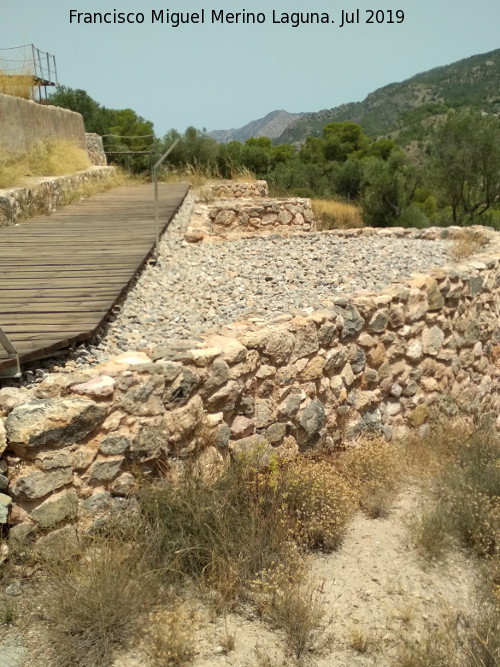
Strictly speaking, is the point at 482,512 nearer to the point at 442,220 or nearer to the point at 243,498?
the point at 243,498

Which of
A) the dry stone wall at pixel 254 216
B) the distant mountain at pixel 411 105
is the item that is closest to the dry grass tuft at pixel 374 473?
the dry stone wall at pixel 254 216

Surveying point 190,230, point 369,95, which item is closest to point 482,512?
point 190,230

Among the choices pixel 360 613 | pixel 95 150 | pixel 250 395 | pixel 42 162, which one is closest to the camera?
pixel 360 613

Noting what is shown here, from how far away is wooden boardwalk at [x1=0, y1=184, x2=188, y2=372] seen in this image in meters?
3.13

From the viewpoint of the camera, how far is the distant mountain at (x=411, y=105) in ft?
163

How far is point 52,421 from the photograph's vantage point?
2451 millimetres

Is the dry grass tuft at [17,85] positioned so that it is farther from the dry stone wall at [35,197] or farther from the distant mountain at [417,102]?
the distant mountain at [417,102]

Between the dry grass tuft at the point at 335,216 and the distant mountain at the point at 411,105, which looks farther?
the distant mountain at the point at 411,105

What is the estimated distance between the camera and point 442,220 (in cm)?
1627

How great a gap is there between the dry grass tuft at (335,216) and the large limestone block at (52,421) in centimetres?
1126

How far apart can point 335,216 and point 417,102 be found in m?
53.3

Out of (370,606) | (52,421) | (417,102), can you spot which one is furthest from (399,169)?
(417,102)

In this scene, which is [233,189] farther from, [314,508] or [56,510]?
[56,510]

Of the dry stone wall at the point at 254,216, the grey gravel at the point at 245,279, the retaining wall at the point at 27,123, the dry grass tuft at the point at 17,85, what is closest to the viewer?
the grey gravel at the point at 245,279
